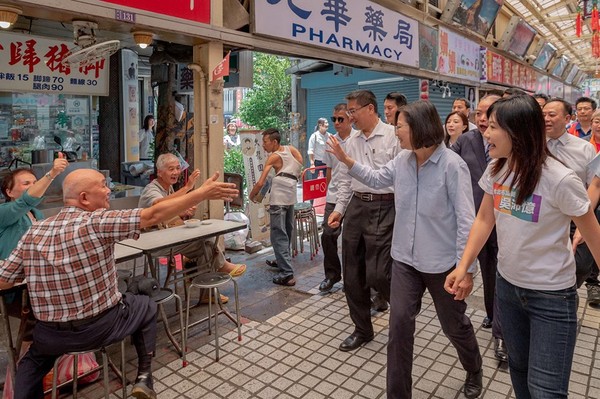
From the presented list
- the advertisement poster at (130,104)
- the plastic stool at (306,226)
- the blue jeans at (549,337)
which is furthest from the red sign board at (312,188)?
the blue jeans at (549,337)

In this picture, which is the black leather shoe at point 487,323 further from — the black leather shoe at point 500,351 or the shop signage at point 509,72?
the shop signage at point 509,72

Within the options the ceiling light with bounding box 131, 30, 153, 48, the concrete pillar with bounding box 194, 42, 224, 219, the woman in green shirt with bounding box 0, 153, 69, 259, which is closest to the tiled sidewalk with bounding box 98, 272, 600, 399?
the woman in green shirt with bounding box 0, 153, 69, 259

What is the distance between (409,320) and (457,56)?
9358mm

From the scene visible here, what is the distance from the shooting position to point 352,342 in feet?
12.6

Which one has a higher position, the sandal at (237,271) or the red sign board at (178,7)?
the red sign board at (178,7)

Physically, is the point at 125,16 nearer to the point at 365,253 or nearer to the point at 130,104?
the point at 365,253

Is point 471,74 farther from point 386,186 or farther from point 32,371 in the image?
point 32,371

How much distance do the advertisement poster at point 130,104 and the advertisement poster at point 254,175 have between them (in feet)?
9.24

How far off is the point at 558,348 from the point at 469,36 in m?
11.1

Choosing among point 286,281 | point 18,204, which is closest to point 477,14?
point 286,281

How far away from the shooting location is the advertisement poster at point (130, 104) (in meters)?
8.55

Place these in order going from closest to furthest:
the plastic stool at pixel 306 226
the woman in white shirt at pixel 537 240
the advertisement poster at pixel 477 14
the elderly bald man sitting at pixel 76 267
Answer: the woman in white shirt at pixel 537 240, the elderly bald man sitting at pixel 76 267, the plastic stool at pixel 306 226, the advertisement poster at pixel 477 14

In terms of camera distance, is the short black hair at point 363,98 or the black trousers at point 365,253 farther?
the short black hair at point 363,98

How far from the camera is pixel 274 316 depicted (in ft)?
15.2
